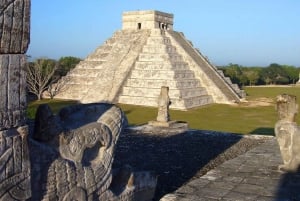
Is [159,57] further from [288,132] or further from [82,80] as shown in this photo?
[288,132]

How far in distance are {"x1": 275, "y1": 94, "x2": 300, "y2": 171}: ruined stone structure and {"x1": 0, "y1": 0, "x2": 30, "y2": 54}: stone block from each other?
5.44m

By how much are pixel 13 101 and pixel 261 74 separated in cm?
5592

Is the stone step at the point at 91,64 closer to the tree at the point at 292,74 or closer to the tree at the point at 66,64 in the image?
the tree at the point at 66,64

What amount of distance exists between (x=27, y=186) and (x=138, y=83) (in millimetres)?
22712

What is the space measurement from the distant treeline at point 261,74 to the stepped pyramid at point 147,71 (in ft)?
61.8

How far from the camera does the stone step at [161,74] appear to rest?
81.7 feet

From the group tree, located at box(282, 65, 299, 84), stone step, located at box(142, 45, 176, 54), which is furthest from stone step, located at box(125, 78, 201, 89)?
tree, located at box(282, 65, 299, 84)

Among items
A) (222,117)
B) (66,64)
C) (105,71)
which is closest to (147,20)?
(105,71)

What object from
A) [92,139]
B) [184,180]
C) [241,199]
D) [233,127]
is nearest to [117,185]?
[92,139]

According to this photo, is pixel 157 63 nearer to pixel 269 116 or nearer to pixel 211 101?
pixel 211 101

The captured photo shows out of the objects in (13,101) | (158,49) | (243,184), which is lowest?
(243,184)

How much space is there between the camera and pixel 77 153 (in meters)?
4.12

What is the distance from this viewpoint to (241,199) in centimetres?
602

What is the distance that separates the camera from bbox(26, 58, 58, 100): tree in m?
27.8
